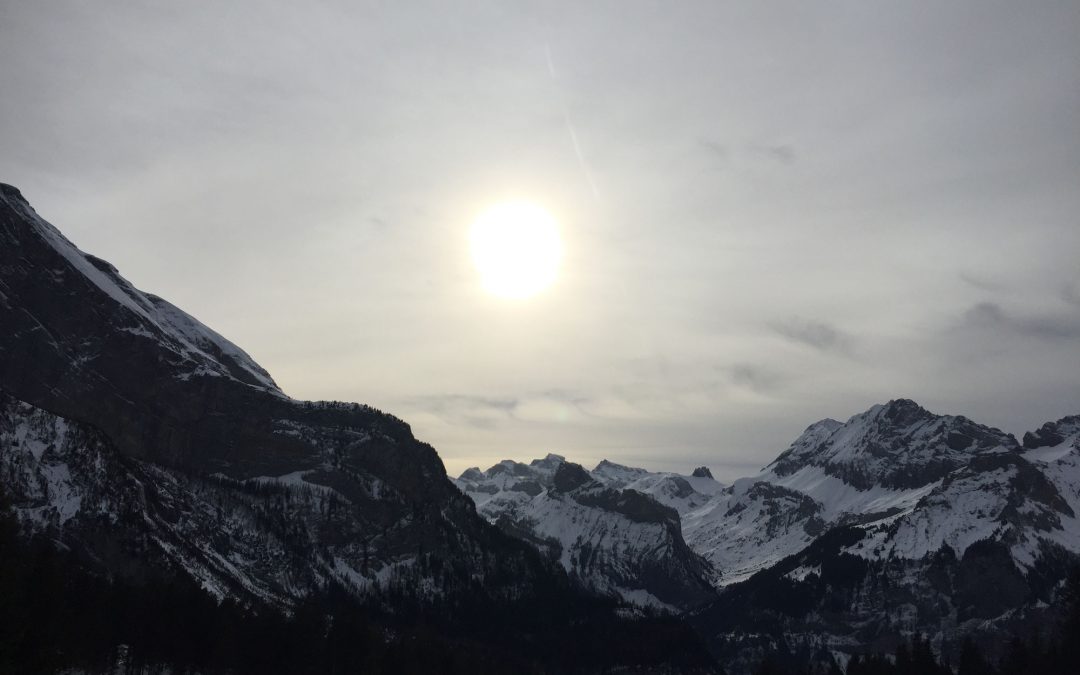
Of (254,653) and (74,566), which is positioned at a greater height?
(74,566)

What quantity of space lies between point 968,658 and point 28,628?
175m

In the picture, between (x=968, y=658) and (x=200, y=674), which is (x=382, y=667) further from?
(x=968, y=658)

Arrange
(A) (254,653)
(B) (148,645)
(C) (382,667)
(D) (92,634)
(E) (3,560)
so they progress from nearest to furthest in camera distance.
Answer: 1. (E) (3,560)
2. (D) (92,634)
3. (B) (148,645)
4. (A) (254,653)
5. (C) (382,667)

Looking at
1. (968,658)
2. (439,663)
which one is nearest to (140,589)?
(439,663)

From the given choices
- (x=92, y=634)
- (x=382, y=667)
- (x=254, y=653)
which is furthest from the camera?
(x=382, y=667)

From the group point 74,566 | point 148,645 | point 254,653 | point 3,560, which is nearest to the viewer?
point 3,560

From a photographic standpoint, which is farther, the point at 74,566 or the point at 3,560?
the point at 74,566

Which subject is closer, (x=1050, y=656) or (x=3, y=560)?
(x=3, y=560)

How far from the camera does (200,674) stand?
488 ft

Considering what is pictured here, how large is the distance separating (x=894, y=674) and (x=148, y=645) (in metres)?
131

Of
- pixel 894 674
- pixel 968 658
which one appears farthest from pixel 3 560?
pixel 968 658

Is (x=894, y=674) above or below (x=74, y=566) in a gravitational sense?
below

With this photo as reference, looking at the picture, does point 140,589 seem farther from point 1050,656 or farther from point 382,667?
point 1050,656

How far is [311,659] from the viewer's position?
162750 mm
